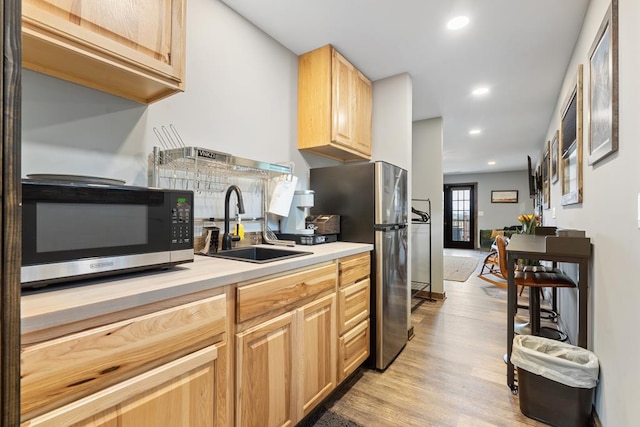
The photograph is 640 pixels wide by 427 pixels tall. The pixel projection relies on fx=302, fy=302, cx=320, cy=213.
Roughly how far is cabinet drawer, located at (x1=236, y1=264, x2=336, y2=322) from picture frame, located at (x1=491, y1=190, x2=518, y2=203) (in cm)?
931

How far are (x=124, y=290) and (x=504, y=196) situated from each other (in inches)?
410

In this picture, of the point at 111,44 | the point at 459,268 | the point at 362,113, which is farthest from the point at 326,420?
the point at 459,268

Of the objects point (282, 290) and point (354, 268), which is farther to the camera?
point (354, 268)

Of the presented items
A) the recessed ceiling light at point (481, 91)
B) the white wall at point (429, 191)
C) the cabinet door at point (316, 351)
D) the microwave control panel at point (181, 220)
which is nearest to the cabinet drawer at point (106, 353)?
the microwave control panel at point (181, 220)

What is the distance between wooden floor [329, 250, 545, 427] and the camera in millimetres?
1721

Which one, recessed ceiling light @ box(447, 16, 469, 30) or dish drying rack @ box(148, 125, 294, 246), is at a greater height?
recessed ceiling light @ box(447, 16, 469, 30)

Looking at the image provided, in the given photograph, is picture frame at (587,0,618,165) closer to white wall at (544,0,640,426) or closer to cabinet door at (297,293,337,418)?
white wall at (544,0,640,426)

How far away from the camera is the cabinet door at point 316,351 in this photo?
153 cm

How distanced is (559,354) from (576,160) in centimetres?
143

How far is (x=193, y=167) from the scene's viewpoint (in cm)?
170

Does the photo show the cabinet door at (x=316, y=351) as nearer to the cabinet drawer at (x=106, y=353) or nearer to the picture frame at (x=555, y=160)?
the cabinet drawer at (x=106, y=353)

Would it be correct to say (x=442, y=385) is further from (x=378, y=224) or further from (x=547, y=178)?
(x=547, y=178)

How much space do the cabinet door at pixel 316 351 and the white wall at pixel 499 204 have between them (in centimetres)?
928

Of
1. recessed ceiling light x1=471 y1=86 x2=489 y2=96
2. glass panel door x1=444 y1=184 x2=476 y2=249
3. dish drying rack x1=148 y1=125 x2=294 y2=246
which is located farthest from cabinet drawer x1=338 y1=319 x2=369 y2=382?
glass panel door x1=444 y1=184 x2=476 y2=249
